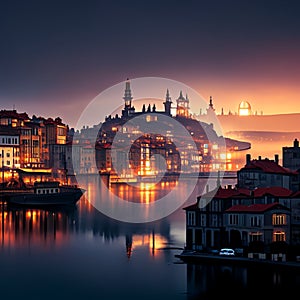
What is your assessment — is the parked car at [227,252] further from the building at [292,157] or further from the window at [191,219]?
the building at [292,157]

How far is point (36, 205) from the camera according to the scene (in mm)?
29688

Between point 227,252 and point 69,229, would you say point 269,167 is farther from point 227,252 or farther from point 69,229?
point 69,229

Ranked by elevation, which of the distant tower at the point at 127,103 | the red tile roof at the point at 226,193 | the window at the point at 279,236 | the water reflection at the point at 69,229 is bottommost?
the water reflection at the point at 69,229

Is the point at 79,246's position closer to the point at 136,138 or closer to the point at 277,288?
the point at 277,288

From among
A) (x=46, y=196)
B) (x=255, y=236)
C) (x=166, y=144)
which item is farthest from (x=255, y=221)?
(x=166, y=144)

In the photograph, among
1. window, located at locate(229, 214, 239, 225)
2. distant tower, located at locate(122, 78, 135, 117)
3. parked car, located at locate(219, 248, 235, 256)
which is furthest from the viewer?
distant tower, located at locate(122, 78, 135, 117)

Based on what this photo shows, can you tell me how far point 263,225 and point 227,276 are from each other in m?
1.73

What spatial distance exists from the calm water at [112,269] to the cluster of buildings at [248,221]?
0.75 m

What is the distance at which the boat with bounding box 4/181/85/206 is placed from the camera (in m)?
30.1

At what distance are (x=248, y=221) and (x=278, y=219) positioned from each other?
0.54 meters

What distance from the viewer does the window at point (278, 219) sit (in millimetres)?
15398

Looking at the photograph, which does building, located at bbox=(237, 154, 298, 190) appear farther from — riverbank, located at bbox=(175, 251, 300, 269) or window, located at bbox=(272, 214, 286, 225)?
riverbank, located at bbox=(175, 251, 300, 269)

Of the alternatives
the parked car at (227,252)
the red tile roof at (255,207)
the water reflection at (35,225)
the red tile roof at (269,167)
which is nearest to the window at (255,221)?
the red tile roof at (255,207)

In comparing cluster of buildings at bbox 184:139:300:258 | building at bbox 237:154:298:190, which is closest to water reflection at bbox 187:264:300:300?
cluster of buildings at bbox 184:139:300:258
